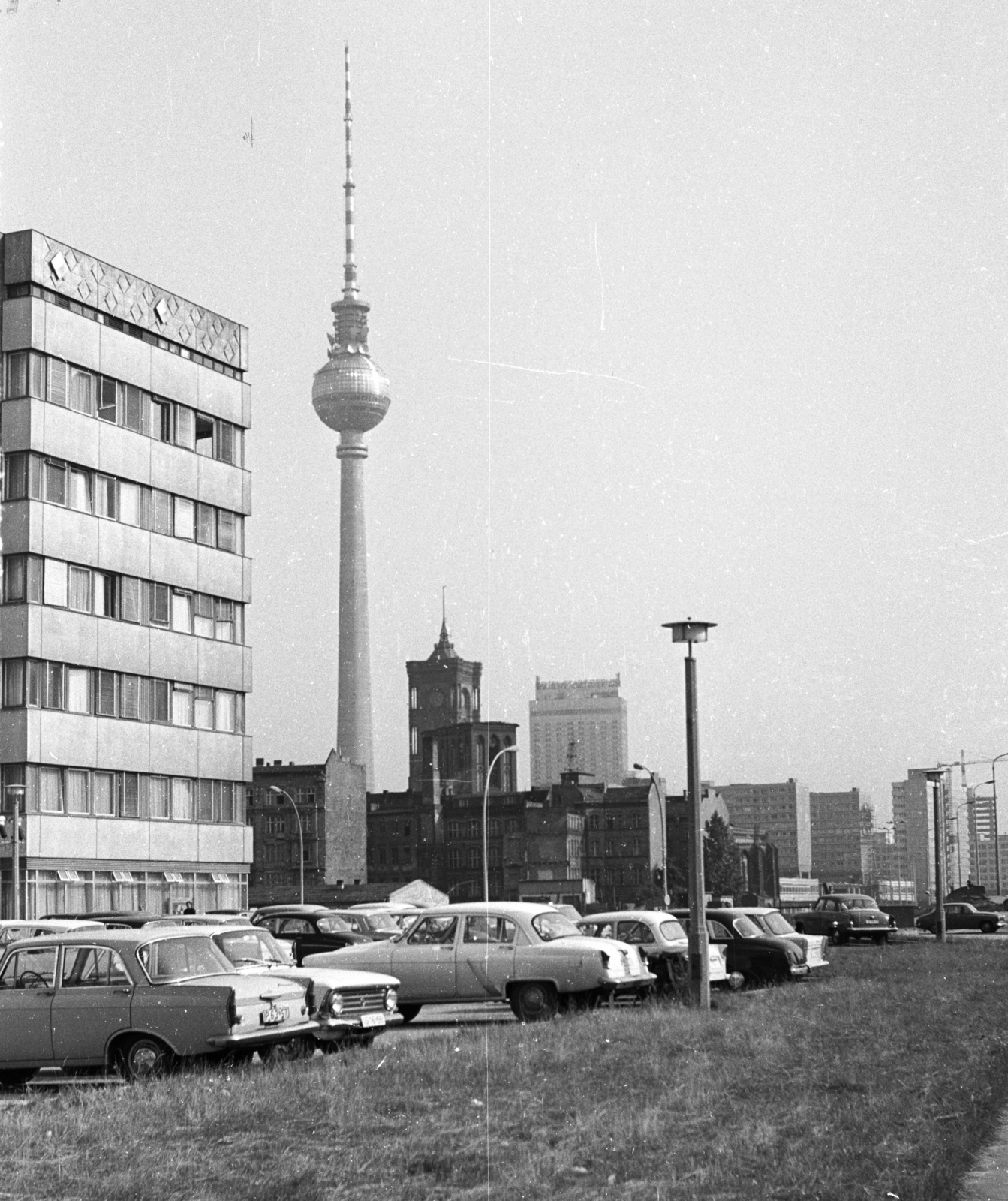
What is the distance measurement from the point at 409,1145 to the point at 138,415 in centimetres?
4642

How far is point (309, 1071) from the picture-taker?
538 inches

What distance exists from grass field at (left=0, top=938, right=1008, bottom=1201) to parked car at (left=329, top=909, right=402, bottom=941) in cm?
1176

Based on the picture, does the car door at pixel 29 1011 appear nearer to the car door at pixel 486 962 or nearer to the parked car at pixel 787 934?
the car door at pixel 486 962

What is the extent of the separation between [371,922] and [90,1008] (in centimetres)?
1442

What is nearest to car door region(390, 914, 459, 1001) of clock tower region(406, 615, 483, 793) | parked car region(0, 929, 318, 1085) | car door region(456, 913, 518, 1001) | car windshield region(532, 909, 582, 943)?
car door region(456, 913, 518, 1001)

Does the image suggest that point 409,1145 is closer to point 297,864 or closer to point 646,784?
point 297,864

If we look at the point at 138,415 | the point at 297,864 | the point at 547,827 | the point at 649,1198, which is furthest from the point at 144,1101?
the point at 547,827

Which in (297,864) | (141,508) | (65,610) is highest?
(141,508)

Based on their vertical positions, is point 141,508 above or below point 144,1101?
above

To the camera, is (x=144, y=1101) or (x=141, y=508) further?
(x=141, y=508)

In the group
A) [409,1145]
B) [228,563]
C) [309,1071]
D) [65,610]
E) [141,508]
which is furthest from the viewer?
[228,563]

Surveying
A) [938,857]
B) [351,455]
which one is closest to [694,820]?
[938,857]

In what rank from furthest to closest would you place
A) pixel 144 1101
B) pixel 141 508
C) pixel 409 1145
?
1. pixel 141 508
2. pixel 144 1101
3. pixel 409 1145

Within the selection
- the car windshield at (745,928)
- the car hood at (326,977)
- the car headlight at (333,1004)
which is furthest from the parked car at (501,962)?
the car windshield at (745,928)
